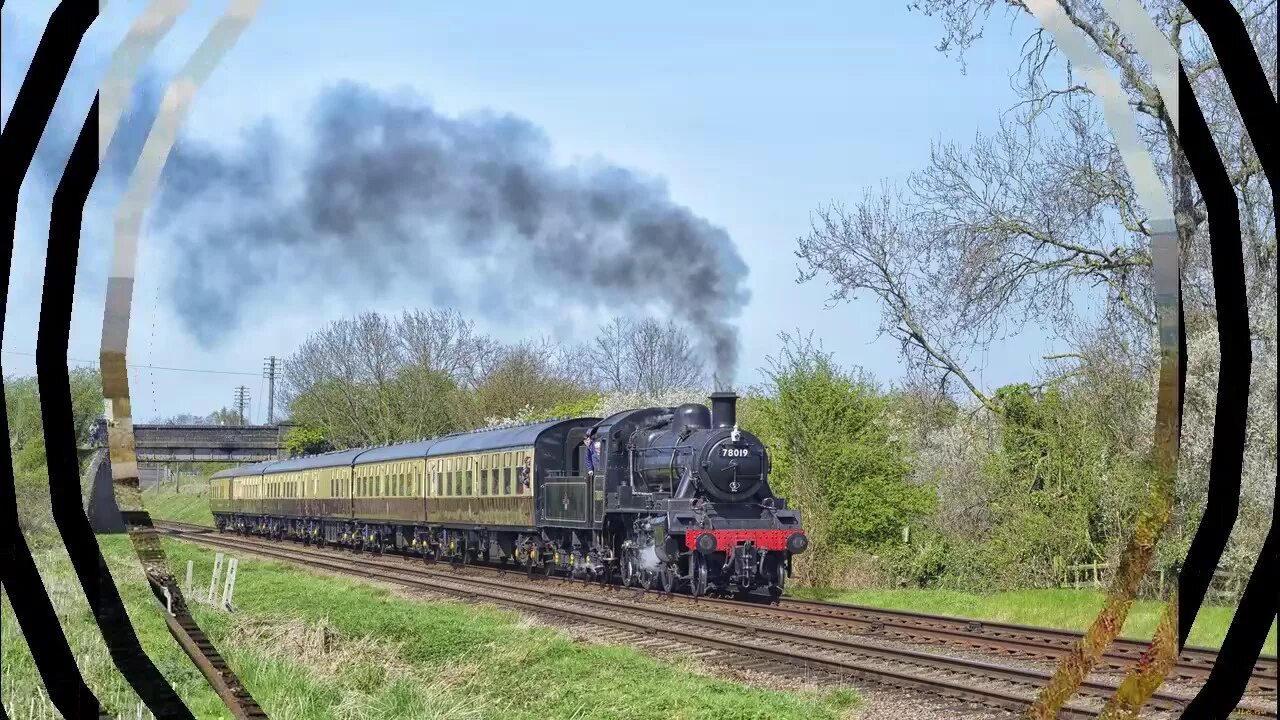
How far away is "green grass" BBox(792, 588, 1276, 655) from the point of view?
14.9 m

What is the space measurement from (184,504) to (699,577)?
173ft

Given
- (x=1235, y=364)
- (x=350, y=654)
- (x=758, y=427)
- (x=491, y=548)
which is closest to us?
(x=1235, y=364)

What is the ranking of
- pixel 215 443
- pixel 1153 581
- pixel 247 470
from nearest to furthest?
pixel 1153 581, pixel 247 470, pixel 215 443

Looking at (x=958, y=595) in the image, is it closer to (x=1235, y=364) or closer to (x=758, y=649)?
(x=758, y=649)

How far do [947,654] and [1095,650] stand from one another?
12.1 meters

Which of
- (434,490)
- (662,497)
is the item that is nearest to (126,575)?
(434,490)

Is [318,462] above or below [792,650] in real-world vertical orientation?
above

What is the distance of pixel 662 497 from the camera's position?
19.4m

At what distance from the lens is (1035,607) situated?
17.9 meters
